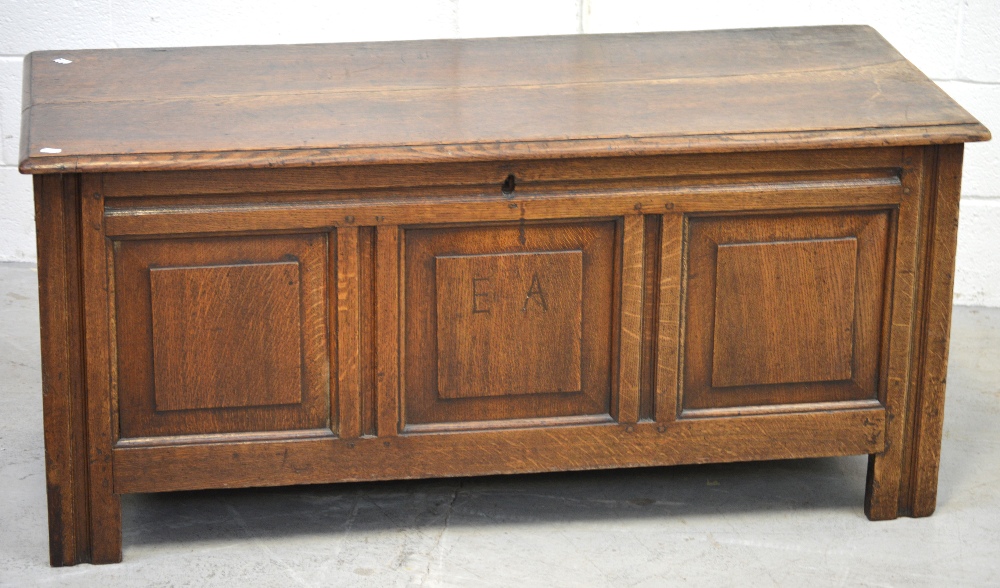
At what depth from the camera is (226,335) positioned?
2770mm

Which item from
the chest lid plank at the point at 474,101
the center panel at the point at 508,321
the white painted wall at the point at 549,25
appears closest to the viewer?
the chest lid plank at the point at 474,101

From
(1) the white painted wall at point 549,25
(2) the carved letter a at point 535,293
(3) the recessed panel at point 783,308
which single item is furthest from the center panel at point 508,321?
(1) the white painted wall at point 549,25

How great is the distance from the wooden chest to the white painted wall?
1.30 metres

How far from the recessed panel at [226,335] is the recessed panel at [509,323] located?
295mm

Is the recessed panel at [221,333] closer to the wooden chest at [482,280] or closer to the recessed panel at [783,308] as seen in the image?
the wooden chest at [482,280]

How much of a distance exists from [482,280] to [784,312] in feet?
1.99

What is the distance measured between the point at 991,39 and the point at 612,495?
79.1 inches

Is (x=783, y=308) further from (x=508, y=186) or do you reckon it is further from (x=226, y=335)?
(x=226, y=335)

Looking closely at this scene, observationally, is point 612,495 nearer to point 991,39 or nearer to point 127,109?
point 127,109

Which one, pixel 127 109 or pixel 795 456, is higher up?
pixel 127 109

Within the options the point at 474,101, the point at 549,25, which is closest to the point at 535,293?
the point at 474,101

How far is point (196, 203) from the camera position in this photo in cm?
270

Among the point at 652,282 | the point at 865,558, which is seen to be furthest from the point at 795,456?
the point at 652,282

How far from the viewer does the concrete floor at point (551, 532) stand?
281cm
